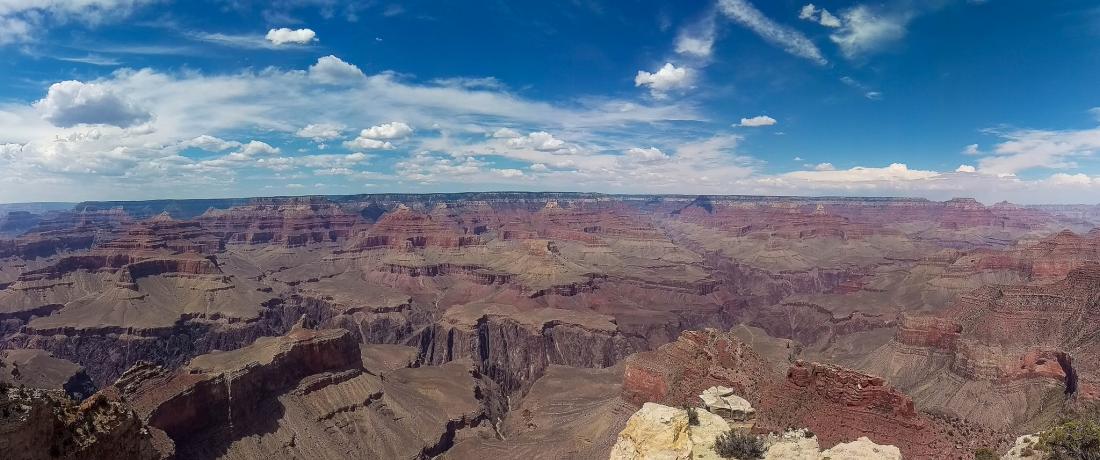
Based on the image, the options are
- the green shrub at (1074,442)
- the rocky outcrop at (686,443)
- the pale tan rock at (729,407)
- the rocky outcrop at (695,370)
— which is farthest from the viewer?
the rocky outcrop at (695,370)

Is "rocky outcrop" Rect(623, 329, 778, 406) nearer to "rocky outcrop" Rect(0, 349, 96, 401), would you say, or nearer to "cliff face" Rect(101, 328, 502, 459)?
"cliff face" Rect(101, 328, 502, 459)

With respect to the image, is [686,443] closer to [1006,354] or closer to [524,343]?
[1006,354]

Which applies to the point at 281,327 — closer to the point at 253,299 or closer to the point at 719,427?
the point at 253,299

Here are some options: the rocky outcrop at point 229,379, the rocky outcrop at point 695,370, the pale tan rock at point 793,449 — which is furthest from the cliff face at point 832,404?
the rocky outcrop at point 229,379

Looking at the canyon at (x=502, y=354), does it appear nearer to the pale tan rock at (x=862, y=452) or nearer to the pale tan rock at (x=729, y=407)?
the pale tan rock at (x=729, y=407)

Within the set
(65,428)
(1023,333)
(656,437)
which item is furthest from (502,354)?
(65,428)
